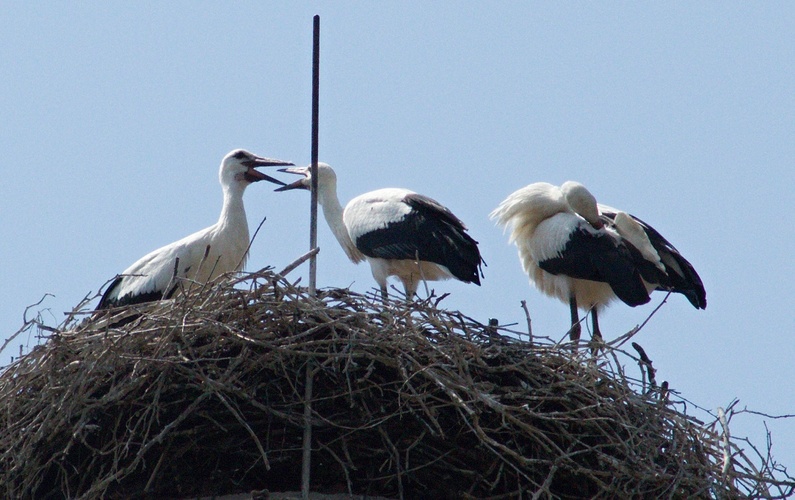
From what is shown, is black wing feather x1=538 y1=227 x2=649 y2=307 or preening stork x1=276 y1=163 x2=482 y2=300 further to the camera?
black wing feather x1=538 y1=227 x2=649 y2=307

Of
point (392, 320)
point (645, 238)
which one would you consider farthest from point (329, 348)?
point (645, 238)

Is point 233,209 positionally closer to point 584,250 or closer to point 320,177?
point 320,177

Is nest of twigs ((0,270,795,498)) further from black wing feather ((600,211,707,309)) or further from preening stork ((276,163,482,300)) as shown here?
black wing feather ((600,211,707,309))

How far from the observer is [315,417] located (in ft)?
20.6

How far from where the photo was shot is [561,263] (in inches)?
393

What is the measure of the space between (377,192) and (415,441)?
12.7 ft

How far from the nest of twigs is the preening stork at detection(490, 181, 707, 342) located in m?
3.28

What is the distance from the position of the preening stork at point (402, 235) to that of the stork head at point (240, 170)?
40 cm

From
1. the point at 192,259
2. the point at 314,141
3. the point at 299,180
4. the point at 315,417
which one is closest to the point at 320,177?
the point at 299,180

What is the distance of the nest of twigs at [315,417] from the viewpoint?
6.23 meters

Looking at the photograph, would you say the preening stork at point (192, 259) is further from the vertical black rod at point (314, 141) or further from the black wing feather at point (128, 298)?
the vertical black rod at point (314, 141)

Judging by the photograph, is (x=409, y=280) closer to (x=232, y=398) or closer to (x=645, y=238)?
(x=645, y=238)

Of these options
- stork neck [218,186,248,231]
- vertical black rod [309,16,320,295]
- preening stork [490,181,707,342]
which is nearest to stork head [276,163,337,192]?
stork neck [218,186,248,231]

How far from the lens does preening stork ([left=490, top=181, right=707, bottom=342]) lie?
386 inches
